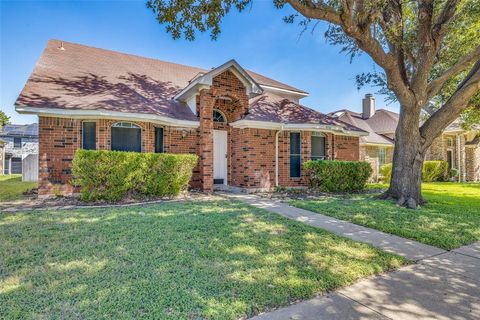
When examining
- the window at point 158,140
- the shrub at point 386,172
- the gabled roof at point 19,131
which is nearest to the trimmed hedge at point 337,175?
the window at point 158,140

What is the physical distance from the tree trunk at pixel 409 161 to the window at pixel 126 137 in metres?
9.42

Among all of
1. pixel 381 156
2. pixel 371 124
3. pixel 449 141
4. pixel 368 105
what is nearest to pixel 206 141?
pixel 381 156

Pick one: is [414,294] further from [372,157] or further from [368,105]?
[368,105]

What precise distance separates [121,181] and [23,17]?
28.2 feet

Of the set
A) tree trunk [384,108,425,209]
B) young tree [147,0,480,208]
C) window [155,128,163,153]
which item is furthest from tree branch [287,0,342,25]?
window [155,128,163,153]

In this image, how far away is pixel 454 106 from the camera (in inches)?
332

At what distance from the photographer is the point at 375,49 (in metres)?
8.01

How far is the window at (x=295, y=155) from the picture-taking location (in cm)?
1236

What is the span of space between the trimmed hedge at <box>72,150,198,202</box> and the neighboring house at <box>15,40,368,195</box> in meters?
1.74

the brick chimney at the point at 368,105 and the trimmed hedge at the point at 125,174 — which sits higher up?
the brick chimney at the point at 368,105

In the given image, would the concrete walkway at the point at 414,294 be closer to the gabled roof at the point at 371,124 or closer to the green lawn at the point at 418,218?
the green lawn at the point at 418,218

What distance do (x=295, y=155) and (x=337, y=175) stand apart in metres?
2.16

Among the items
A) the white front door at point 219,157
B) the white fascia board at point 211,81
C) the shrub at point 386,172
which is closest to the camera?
the white fascia board at point 211,81

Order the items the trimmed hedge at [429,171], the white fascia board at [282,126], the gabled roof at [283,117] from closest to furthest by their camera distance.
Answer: the white fascia board at [282,126], the gabled roof at [283,117], the trimmed hedge at [429,171]
